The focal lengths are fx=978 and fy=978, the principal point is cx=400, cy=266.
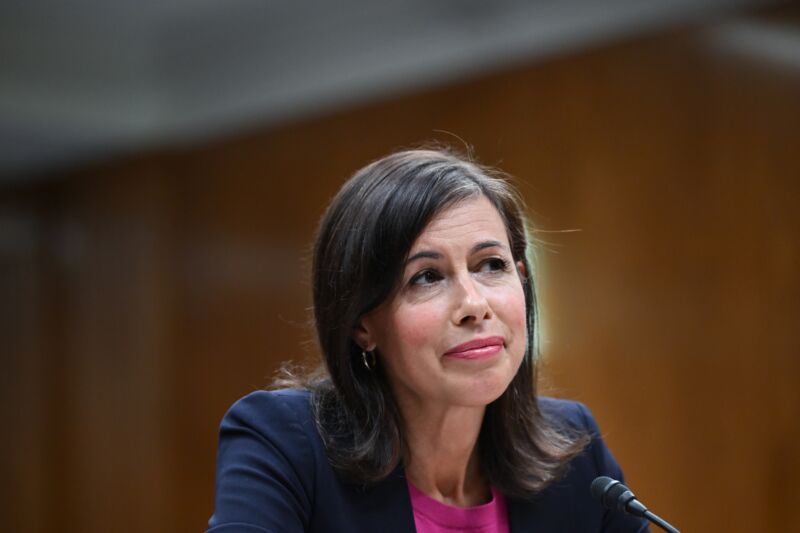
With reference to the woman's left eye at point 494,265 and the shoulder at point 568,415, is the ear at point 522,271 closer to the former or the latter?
the woman's left eye at point 494,265

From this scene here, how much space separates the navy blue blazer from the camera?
1.57m

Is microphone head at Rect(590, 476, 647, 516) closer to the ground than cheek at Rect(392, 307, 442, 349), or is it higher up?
closer to the ground

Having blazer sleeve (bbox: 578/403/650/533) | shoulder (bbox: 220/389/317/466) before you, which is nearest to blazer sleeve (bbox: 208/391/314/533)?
shoulder (bbox: 220/389/317/466)

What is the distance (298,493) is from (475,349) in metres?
0.38

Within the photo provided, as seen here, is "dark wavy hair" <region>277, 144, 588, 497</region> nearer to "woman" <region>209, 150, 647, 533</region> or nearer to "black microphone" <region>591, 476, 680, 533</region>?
"woman" <region>209, 150, 647, 533</region>

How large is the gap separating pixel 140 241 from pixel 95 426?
54.7 inches

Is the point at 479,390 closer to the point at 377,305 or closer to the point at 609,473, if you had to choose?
the point at 377,305

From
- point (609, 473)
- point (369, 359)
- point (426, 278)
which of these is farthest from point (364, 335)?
point (609, 473)

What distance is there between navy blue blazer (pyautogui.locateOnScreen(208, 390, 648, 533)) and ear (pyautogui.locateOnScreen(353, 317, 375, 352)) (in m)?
0.15

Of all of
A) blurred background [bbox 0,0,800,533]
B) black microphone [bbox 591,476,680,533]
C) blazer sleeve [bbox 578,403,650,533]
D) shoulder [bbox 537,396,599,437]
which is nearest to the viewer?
black microphone [bbox 591,476,680,533]

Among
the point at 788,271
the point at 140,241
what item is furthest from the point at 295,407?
the point at 140,241

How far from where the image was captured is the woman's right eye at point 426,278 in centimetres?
166

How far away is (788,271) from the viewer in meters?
3.73

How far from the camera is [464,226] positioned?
1.69 metres
